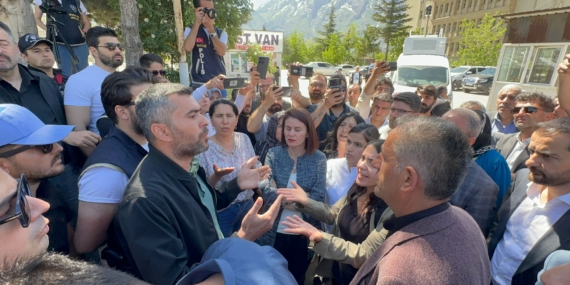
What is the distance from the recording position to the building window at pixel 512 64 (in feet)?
33.1

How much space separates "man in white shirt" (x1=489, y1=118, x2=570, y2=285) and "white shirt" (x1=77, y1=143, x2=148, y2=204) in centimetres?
254

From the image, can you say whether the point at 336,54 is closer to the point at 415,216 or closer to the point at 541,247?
the point at 541,247

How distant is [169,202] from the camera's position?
150 centimetres

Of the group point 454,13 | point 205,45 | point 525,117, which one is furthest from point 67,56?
point 454,13

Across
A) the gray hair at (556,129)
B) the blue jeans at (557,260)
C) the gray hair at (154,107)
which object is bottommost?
the blue jeans at (557,260)

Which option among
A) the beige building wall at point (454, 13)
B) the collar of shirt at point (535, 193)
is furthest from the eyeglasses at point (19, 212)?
the beige building wall at point (454, 13)

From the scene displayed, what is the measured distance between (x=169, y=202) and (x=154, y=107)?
59cm

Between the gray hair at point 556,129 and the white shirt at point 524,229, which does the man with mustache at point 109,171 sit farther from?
the gray hair at point 556,129

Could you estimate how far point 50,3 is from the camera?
179 inches

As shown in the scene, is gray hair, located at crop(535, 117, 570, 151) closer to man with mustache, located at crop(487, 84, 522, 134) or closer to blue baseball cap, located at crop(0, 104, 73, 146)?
man with mustache, located at crop(487, 84, 522, 134)

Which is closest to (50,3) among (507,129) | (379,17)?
(507,129)

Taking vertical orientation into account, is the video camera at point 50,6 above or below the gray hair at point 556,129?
above

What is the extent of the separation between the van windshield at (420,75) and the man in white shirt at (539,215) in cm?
939

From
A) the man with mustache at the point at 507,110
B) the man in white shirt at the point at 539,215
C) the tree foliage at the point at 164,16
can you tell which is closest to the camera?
the man in white shirt at the point at 539,215
